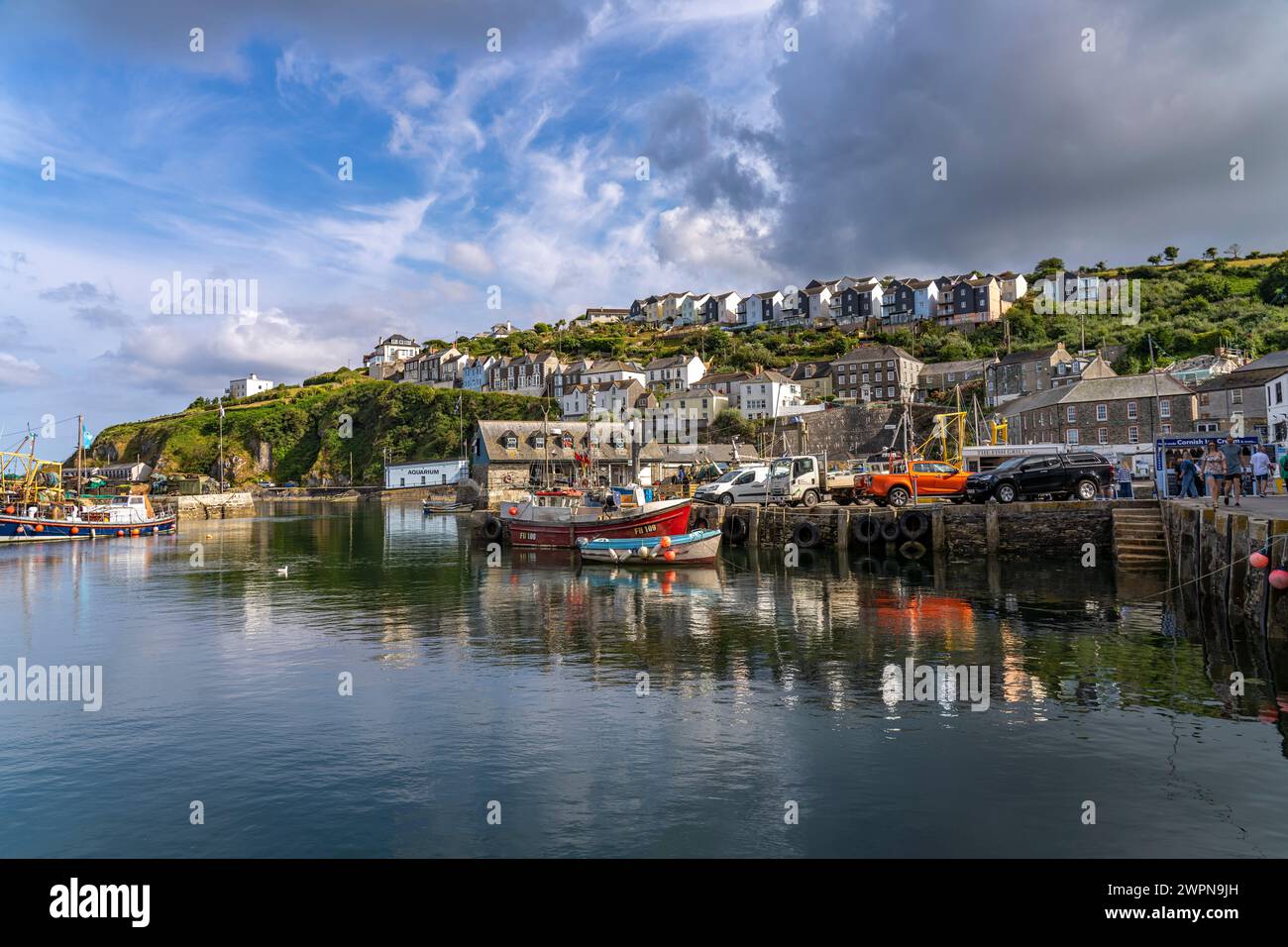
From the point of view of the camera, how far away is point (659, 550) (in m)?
33.7

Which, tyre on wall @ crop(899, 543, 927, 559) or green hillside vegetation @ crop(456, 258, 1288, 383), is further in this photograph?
green hillside vegetation @ crop(456, 258, 1288, 383)

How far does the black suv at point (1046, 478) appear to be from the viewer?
1278 inches

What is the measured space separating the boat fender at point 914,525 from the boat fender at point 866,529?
126cm

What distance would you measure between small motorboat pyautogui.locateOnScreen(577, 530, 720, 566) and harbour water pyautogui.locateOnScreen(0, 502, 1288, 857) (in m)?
8.80

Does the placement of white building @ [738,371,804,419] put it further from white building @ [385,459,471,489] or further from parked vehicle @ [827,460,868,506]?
parked vehicle @ [827,460,868,506]

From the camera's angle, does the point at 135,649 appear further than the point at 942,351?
No

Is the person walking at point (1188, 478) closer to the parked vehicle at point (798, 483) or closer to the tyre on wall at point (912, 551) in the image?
the tyre on wall at point (912, 551)

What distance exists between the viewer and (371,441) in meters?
142

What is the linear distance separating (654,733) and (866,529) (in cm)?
2519

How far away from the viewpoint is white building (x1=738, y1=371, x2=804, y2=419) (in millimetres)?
110938

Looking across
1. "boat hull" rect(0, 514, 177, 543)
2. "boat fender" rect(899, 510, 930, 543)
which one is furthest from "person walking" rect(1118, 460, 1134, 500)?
"boat hull" rect(0, 514, 177, 543)
